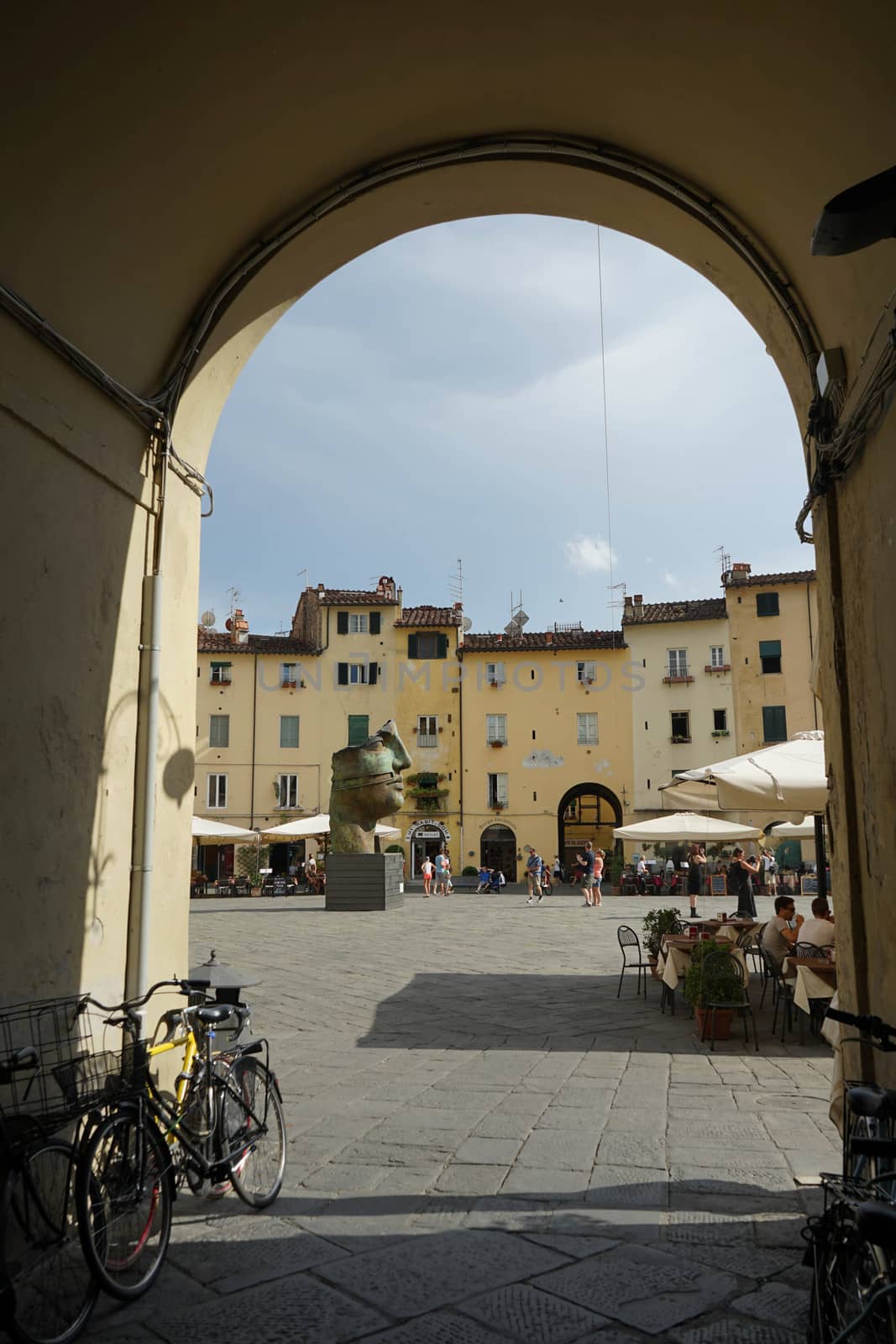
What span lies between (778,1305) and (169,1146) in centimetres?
225

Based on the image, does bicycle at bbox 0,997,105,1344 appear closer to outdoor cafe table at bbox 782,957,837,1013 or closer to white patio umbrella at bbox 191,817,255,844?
outdoor cafe table at bbox 782,957,837,1013

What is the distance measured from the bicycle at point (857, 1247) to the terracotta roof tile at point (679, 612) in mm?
36518

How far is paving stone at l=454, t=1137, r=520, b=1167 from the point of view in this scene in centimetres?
499

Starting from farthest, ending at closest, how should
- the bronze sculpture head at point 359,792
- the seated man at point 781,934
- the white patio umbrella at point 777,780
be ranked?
the bronze sculpture head at point 359,792 < the seated man at point 781,934 < the white patio umbrella at point 777,780

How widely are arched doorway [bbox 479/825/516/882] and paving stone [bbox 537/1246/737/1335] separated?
118ft

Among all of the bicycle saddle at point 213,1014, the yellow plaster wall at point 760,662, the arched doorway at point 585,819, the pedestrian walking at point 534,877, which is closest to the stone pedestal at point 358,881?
the pedestrian walking at point 534,877

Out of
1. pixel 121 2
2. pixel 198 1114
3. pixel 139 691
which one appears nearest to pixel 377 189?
pixel 121 2

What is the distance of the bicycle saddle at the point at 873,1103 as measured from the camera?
2924 millimetres

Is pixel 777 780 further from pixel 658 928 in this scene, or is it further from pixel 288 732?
pixel 288 732

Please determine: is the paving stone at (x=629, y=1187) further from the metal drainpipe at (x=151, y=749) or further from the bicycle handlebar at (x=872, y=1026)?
the metal drainpipe at (x=151, y=749)

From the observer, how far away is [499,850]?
131 feet

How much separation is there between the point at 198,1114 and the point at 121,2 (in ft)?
13.8

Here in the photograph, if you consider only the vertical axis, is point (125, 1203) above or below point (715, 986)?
below

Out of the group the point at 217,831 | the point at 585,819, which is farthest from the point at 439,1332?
the point at 585,819
